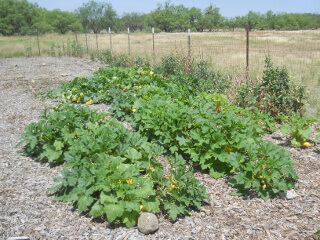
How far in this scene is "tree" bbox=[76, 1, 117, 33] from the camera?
79438 millimetres

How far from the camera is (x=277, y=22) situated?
69875 mm

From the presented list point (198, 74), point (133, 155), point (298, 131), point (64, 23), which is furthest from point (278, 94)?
point (64, 23)

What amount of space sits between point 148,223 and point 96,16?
87.8m

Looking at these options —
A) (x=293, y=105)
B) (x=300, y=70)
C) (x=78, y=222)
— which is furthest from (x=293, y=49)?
(x=78, y=222)

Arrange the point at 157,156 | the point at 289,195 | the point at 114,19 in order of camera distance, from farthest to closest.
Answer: the point at 114,19, the point at 157,156, the point at 289,195

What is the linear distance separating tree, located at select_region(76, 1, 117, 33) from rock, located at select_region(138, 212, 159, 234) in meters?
82.1

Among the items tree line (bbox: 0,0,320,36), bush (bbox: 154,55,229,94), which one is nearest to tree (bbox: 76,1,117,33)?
tree line (bbox: 0,0,320,36)

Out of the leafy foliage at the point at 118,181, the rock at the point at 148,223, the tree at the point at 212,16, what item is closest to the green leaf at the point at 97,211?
the leafy foliage at the point at 118,181

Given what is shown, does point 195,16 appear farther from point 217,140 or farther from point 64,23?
point 217,140

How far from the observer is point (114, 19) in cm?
8325

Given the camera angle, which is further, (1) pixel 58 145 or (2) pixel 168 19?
(2) pixel 168 19

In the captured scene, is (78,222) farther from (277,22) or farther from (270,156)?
(277,22)

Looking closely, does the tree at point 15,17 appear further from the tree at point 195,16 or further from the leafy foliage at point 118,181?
the leafy foliage at point 118,181

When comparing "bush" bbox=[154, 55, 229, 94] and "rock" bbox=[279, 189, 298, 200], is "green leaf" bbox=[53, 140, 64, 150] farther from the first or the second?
"bush" bbox=[154, 55, 229, 94]
